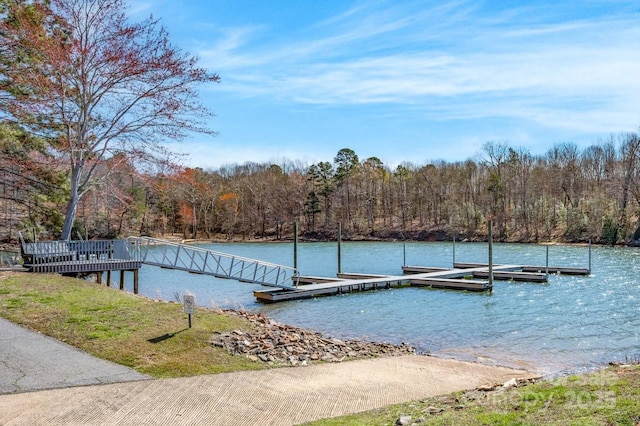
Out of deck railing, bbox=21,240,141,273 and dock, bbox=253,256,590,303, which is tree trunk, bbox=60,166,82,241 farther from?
dock, bbox=253,256,590,303

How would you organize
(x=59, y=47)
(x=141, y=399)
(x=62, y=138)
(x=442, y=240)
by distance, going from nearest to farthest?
1. (x=141, y=399)
2. (x=59, y=47)
3. (x=62, y=138)
4. (x=442, y=240)

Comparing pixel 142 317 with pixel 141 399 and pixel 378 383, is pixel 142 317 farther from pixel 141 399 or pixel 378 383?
pixel 378 383

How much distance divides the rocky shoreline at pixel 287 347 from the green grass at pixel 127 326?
32 centimetres

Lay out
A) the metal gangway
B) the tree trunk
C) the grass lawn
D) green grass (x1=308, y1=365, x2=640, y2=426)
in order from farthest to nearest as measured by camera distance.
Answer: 1. the metal gangway
2. the tree trunk
3. the grass lawn
4. green grass (x1=308, y1=365, x2=640, y2=426)

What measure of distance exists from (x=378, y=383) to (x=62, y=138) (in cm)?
1762

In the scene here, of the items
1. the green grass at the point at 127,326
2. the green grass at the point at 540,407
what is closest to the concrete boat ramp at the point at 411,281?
the green grass at the point at 127,326

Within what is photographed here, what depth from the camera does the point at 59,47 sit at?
19.0 m

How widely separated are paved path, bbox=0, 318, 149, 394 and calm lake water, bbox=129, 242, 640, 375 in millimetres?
8549

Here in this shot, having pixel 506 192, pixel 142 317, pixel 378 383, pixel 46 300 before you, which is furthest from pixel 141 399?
pixel 506 192

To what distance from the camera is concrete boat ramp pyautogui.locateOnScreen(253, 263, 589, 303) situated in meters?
24.2

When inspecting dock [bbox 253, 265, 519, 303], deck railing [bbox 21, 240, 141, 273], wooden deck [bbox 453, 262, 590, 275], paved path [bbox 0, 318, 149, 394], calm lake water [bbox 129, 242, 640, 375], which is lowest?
calm lake water [bbox 129, 242, 640, 375]

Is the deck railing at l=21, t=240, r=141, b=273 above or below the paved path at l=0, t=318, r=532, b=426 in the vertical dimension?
above

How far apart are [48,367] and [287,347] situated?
450 cm

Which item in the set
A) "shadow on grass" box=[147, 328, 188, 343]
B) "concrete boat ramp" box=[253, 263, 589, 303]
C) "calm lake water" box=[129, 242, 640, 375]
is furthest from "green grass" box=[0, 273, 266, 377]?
"concrete boat ramp" box=[253, 263, 589, 303]
